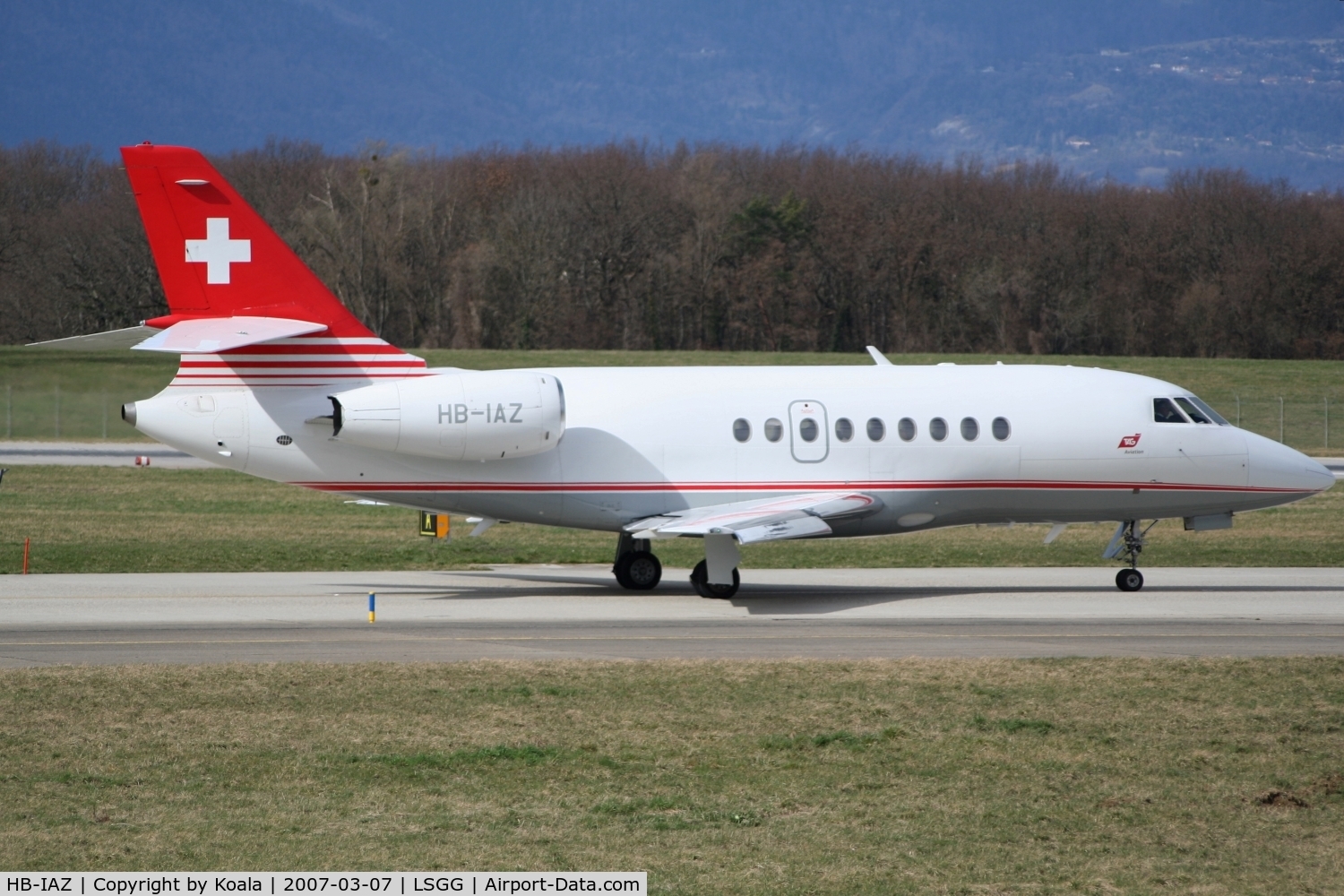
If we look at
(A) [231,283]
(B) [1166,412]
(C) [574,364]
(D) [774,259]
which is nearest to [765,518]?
(B) [1166,412]

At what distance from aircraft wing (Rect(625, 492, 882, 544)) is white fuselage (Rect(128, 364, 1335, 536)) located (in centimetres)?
23

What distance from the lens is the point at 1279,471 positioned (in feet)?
76.3

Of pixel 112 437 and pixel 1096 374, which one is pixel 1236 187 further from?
pixel 1096 374

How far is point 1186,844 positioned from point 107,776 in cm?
757

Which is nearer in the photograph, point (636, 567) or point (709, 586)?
point (709, 586)

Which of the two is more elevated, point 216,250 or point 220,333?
point 216,250

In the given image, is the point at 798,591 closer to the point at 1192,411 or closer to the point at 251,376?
the point at 1192,411

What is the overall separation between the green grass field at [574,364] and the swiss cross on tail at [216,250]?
7.87 meters

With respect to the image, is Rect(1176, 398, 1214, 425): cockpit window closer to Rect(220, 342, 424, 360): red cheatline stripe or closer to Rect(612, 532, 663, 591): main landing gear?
Rect(612, 532, 663, 591): main landing gear

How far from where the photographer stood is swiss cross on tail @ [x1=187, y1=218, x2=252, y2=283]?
20.2 m

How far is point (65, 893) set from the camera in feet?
27.7

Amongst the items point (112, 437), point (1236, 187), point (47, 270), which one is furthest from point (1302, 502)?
point (1236, 187)

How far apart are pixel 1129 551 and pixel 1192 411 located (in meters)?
2.40

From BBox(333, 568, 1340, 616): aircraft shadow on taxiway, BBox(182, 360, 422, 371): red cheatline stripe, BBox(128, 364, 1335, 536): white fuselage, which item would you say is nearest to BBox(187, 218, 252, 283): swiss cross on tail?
BBox(182, 360, 422, 371): red cheatline stripe
